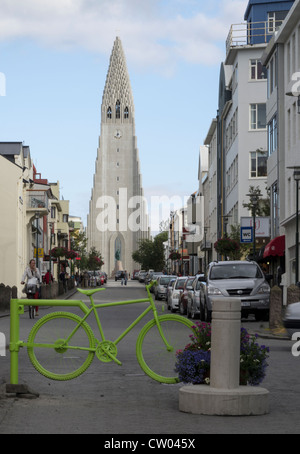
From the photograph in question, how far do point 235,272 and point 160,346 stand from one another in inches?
736

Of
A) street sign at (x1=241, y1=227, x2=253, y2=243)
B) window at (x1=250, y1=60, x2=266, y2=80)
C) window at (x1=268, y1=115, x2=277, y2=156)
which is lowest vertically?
street sign at (x1=241, y1=227, x2=253, y2=243)

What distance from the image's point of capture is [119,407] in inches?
364

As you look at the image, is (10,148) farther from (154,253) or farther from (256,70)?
(154,253)

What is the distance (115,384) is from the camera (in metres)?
11.5

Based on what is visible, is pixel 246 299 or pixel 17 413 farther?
pixel 246 299

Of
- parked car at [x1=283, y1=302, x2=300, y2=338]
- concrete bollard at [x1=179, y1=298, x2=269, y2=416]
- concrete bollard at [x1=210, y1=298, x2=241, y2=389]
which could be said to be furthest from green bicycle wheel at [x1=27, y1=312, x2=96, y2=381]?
parked car at [x1=283, y1=302, x2=300, y2=338]

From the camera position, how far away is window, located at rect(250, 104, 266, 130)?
69.9 meters

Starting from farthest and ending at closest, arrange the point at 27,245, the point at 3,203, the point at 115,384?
the point at 27,245 < the point at 3,203 < the point at 115,384

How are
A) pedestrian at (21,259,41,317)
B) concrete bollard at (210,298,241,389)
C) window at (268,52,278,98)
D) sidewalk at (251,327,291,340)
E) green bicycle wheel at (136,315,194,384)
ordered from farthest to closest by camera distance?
window at (268,52,278,98), pedestrian at (21,259,41,317), sidewalk at (251,327,291,340), green bicycle wheel at (136,315,194,384), concrete bollard at (210,298,241,389)

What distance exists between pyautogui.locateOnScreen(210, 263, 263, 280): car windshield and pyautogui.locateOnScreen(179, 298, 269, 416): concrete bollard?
1973 centimetres

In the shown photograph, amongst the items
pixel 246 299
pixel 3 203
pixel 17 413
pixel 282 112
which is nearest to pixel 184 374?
pixel 17 413

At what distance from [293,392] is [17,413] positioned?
366 centimetres

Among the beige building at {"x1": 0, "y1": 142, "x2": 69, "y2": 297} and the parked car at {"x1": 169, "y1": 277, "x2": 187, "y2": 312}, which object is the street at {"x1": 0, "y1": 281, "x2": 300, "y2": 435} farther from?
the beige building at {"x1": 0, "y1": 142, "x2": 69, "y2": 297}
